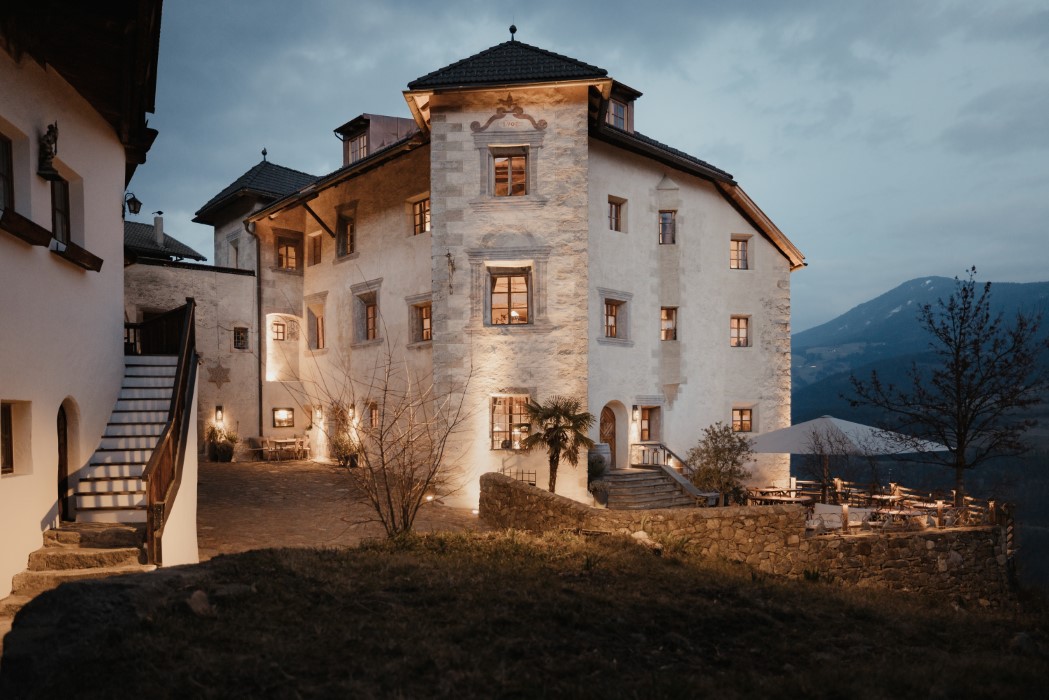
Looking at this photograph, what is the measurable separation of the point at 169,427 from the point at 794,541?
33.1 feet

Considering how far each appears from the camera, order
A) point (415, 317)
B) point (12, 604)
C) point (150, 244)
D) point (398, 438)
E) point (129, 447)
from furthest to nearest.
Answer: point (150, 244) → point (415, 317) → point (398, 438) → point (129, 447) → point (12, 604)

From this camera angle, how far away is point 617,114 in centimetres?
2011

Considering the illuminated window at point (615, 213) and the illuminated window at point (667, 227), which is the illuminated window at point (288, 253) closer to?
the illuminated window at point (615, 213)

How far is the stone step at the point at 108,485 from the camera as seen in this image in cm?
838

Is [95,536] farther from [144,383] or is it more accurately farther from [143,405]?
[144,383]

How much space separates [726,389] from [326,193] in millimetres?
14341

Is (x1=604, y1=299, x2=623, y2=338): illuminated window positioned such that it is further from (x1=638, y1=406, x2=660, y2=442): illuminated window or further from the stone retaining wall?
the stone retaining wall

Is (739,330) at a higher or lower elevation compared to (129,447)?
higher

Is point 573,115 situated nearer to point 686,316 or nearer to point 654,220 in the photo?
point 654,220

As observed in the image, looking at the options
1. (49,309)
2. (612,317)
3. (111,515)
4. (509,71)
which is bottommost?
(111,515)

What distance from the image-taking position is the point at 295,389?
23234 millimetres

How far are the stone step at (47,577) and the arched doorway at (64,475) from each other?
146 cm

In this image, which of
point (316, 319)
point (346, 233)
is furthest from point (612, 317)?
point (316, 319)

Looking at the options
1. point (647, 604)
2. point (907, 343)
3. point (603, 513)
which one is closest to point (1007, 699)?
point (647, 604)
